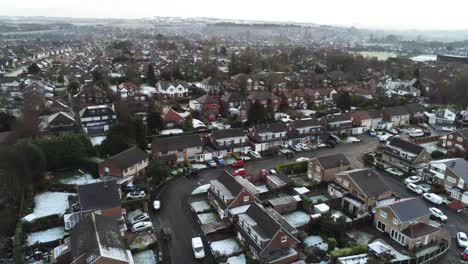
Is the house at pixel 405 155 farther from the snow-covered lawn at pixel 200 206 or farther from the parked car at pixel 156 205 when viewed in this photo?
the parked car at pixel 156 205

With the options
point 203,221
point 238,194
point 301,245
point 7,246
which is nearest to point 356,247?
point 301,245

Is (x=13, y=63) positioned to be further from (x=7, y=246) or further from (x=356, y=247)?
(x=356, y=247)

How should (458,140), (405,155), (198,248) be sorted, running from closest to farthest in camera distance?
(198,248)
(405,155)
(458,140)

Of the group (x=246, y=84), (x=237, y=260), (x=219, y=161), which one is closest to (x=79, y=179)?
(x=219, y=161)

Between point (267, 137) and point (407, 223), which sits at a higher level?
point (267, 137)

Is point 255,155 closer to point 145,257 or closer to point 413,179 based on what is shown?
point 413,179

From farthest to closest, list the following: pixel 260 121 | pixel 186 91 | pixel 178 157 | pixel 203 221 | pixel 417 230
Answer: pixel 186 91 < pixel 260 121 < pixel 178 157 < pixel 203 221 < pixel 417 230

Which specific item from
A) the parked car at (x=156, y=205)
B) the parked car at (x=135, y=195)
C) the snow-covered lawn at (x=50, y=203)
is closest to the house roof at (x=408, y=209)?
the parked car at (x=156, y=205)
